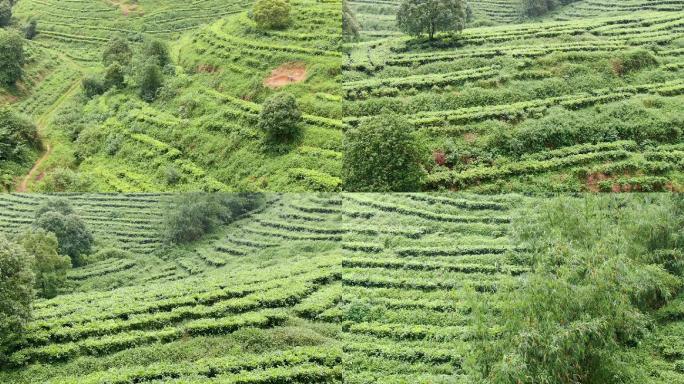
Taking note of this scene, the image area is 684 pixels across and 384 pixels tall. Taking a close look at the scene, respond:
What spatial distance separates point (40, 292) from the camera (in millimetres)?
20328

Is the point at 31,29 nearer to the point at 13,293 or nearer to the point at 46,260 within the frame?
the point at 46,260

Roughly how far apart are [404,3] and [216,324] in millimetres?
14144

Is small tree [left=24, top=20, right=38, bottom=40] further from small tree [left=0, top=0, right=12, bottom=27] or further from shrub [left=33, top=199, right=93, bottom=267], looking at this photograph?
shrub [left=33, top=199, right=93, bottom=267]

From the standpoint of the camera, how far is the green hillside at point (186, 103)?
19.7m

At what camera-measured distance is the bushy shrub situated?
799 inches

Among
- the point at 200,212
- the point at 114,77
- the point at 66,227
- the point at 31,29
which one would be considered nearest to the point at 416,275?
the point at 200,212

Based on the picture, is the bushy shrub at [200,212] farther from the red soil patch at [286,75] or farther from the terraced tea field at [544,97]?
the terraced tea field at [544,97]

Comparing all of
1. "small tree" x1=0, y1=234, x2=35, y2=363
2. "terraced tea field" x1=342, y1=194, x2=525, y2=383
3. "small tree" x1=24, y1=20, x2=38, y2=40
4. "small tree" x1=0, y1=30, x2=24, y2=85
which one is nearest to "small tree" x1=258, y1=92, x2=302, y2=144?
"terraced tea field" x1=342, y1=194, x2=525, y2=383

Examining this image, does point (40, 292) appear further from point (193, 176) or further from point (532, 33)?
point (532, 33)

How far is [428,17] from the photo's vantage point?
2208 centimetres

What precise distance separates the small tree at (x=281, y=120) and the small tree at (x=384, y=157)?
8.15 ft

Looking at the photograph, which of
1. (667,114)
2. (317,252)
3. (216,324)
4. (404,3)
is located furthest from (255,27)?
(667,114)

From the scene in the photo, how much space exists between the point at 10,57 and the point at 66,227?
814cm

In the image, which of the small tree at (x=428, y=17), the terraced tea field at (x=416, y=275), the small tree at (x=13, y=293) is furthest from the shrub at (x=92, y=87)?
the small tree at (x=428, y=17)
